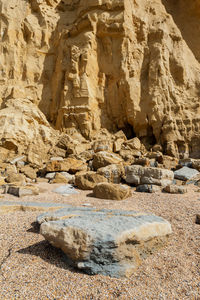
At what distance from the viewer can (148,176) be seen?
4383 mm

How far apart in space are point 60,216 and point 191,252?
4.26ft

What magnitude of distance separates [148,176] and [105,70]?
8816 millimetres

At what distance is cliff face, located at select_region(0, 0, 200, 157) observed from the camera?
1022cm


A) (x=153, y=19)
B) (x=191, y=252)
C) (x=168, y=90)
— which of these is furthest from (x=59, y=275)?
(x=153, y=19)

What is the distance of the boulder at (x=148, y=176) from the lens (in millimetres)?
4285

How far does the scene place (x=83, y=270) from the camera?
1.30m

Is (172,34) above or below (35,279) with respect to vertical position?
above

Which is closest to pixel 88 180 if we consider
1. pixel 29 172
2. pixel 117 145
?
pixel 29 172

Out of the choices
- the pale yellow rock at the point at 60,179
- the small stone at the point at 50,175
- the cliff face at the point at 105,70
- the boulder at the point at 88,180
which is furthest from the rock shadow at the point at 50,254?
the cliff face at the point at 105,70

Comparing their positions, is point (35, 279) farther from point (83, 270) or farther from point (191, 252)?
point (191, 252)

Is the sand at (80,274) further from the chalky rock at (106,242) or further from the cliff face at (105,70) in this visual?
the cliff face at (105,70)

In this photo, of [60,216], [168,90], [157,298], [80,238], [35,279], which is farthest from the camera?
[168,90]

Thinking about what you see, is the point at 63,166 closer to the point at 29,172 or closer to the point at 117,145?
the point at 29,172

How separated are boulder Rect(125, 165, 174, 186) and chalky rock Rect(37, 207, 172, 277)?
8.97 ft
